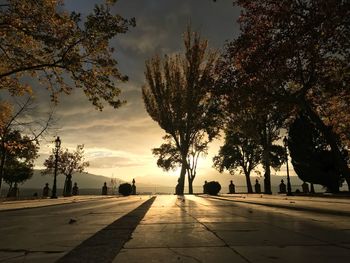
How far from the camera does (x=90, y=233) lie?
662 cm

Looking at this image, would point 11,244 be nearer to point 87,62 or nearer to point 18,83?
point 87,62

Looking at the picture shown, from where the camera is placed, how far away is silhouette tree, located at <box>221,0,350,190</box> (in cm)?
1579

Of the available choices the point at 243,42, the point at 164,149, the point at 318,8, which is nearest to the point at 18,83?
the point at 243,42

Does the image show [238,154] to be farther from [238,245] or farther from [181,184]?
[238,245]

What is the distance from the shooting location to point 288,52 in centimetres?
1698

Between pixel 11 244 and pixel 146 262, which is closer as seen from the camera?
pixel 146 262

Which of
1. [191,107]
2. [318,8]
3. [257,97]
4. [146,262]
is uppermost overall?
[191,107]

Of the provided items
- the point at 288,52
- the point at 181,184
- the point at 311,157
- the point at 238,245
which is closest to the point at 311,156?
the point at 311,157

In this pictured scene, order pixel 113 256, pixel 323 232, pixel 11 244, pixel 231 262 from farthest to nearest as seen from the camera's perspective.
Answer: pixel 323 232 → pixel 11 244 → pixel 113 256 → pixel 231 262

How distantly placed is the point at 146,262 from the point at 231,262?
901 millimetres

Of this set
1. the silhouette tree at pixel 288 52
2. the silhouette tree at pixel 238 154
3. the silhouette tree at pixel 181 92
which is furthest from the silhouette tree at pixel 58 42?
the silhouette tree at pixel 238 154

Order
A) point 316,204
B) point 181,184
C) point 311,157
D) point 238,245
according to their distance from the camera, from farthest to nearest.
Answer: point 181,184, point 311,157, point 316,204, point 238,245

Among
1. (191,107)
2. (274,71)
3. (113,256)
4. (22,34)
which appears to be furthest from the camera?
(191,107)

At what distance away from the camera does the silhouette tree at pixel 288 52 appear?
1579 centimetres
